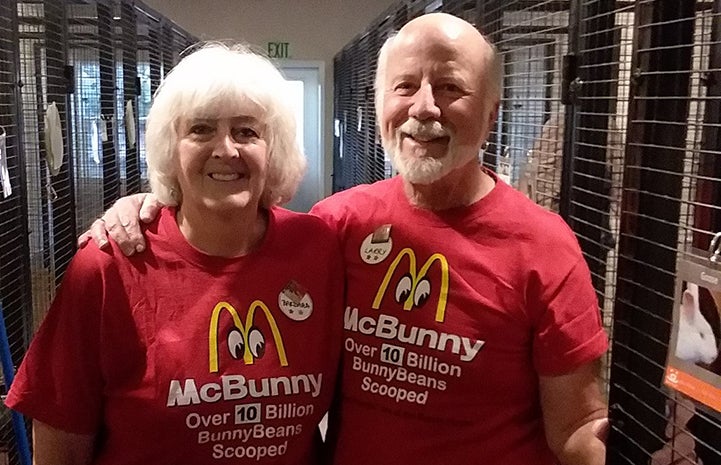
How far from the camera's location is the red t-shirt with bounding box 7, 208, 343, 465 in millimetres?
1380

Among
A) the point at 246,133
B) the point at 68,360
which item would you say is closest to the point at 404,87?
the point at 246,133

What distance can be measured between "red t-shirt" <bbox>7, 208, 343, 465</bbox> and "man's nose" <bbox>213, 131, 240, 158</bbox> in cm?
18

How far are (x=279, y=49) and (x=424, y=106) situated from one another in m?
7.15

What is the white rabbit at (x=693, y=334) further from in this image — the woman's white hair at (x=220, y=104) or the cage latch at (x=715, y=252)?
the woman's white hair at (x=220, y=104)

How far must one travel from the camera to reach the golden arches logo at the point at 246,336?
143cm

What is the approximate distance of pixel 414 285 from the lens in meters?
1.54

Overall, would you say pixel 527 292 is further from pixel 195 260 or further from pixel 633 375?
pixel 195 260

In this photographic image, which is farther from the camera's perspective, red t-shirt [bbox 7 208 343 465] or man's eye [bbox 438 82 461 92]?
man's eye [bbox 438 82 461 92]

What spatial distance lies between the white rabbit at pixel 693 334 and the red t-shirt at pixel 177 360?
0.65 metres

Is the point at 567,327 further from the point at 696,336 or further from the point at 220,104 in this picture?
the point at 220,104

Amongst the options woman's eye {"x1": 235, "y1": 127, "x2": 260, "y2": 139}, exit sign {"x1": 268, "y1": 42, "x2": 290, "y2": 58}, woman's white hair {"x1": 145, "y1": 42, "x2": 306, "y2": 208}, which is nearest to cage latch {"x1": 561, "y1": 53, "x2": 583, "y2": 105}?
woman's white hair {"x1": 145, "y1": 42, "x2": 306, "y2": 208}

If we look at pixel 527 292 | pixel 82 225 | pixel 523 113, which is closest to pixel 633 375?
pixel 527 292

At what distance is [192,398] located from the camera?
138cm

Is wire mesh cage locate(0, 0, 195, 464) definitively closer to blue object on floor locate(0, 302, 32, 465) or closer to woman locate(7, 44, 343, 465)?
blue object on floor locate(0, 302, 32, 465)
